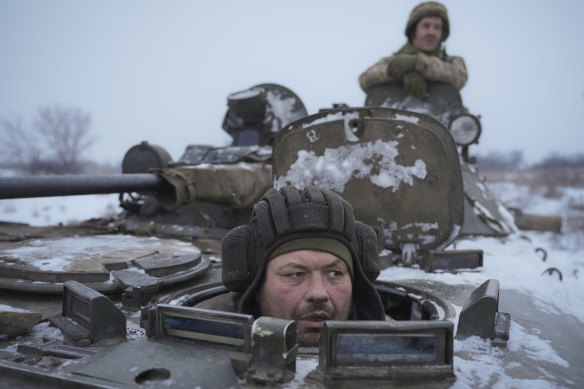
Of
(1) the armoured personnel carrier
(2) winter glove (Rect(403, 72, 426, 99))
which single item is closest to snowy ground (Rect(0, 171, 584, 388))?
(1) the armoured personnel carrier

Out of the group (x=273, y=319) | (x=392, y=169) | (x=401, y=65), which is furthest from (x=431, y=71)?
(x=273, y=319)

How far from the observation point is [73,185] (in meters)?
3.81

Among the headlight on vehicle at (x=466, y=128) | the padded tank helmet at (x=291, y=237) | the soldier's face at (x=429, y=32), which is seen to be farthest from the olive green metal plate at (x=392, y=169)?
the soldier's face at (x=429, y=32)

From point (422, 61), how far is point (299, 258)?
4.41 meters

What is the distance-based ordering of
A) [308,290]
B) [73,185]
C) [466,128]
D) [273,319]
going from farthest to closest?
[466,128] → [73,185] → [308,290] → [273,319]

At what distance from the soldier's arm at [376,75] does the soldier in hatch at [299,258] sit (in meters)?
4.33

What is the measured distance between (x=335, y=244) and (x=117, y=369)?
1.06 meters

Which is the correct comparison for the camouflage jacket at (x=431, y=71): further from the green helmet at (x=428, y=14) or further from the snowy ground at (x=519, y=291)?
the snowy ground at (x=519, y=291)

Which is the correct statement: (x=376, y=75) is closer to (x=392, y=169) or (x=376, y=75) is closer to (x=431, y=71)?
(x=431, y=71)

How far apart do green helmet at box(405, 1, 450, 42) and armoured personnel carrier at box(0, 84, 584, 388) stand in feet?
3.47

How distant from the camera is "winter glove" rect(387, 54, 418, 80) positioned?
5805 millimetres

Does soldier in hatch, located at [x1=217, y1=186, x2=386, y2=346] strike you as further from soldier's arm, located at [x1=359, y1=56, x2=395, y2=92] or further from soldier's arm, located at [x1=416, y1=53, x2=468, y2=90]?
soldier's arm, located at [x1=359, y1=56, x2=395, y2=92]

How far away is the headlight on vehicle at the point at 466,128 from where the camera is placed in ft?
17.9

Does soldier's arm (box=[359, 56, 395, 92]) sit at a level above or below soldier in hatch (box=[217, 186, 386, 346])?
above
